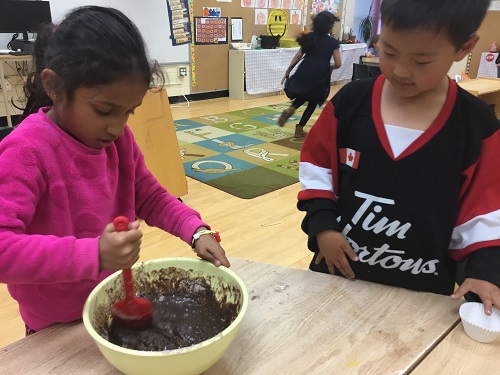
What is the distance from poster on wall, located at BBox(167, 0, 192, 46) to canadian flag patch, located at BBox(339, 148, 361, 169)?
15.8ft

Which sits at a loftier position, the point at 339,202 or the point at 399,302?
the point at 339,202

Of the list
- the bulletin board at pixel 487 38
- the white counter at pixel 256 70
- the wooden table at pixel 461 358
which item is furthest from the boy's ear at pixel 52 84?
the white counter at pixel 256 70

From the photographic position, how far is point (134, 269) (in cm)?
75

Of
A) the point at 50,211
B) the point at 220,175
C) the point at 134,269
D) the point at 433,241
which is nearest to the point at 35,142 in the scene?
the point at 50,211

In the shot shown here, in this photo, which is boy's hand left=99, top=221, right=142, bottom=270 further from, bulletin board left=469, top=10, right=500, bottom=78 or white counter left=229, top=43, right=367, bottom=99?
white counter left=229, top=43, right=367, bottom=99

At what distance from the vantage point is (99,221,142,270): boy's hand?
23.3 inches

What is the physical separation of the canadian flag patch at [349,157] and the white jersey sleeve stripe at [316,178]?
0.05 m

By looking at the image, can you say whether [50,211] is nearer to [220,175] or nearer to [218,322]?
[218,322]

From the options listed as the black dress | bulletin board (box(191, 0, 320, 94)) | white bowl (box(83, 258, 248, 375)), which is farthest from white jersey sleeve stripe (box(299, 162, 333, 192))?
bulletin board (box(191, 0, 320, 94))

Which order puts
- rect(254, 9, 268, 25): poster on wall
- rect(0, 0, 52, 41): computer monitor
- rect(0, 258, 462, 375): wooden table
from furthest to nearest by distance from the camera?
rect(254, 9, 268, 25): poster on wall → rect(0, 0, 52, 41): computer monitor → rect(0, 258, 462, 375): wooden table

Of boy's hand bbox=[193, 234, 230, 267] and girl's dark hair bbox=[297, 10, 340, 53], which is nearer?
boy's hand bbox=[193, 234, 230, 267]

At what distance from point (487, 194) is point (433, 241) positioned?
0.14m

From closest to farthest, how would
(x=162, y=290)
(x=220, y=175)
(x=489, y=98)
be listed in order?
1. (x=162, y=290)
2. (x=220, y=175)
3. (x=489, y=98)

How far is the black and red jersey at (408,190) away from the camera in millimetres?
838
